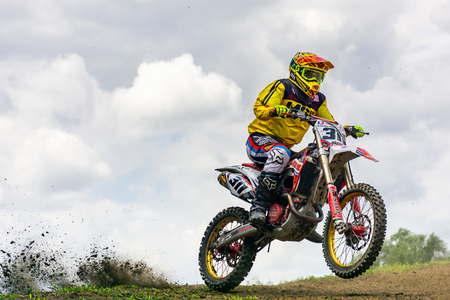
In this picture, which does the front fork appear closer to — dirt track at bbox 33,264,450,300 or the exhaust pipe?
the exhaust pipe

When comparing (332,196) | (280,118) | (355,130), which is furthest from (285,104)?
(332,196)

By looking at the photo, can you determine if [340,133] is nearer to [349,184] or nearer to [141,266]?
[349,184]

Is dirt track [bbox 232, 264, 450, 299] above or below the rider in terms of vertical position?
below

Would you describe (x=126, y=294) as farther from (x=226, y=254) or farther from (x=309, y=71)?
(x=309, y=71)

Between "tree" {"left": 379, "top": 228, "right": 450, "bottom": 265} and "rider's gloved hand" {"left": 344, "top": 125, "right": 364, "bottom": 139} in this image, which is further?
"tree" {"left": 379, "top": 228, "right": 450, "bottom": 265}

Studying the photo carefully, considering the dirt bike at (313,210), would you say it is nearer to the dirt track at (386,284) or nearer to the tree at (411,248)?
Answer: the dirt track at (386,284)

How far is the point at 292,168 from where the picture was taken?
7566 millimetres

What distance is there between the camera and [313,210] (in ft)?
24.5

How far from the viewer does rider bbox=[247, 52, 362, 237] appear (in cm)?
772

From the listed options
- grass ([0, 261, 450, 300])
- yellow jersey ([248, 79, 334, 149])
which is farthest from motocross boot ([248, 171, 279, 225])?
grass ([0, 261, 450, 300])

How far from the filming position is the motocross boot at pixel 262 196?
25.0ft

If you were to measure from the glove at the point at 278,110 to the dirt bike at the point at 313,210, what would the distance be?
17 cm

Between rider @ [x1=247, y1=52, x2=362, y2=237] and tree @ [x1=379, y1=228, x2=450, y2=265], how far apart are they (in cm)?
1045

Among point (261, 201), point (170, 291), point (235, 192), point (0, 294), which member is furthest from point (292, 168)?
point (0, 294)
